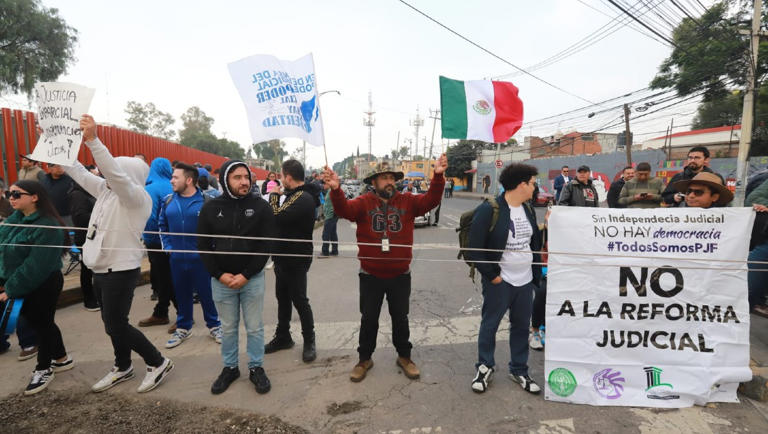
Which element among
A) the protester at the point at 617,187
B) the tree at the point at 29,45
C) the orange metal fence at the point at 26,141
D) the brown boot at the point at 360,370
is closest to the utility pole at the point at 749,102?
the protester at the point at 617,187

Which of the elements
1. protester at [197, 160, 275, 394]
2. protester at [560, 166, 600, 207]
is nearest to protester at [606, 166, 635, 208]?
protester at [560, 166, 600, 207]

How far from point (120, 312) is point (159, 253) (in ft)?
4.87

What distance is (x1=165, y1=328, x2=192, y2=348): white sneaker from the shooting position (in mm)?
3729

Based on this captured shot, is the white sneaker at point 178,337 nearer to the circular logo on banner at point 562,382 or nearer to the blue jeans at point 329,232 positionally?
the circular logo on banner at point 562,382

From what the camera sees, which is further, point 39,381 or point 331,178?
point 39,381

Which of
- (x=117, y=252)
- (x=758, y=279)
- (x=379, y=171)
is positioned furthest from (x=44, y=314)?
(x=758, y=279)

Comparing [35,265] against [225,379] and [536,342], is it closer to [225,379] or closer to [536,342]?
[225,379]

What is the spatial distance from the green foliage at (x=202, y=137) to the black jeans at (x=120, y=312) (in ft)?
231

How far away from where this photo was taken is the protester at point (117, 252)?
2.81m

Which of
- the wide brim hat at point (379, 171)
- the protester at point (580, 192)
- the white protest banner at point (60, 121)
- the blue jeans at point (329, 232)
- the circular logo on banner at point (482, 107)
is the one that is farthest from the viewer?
the blue jeans at point (329, 232)

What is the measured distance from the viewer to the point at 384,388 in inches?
116

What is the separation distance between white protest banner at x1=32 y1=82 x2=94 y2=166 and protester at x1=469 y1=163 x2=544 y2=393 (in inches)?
121

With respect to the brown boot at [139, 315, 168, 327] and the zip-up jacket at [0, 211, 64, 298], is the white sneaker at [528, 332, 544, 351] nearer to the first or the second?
the brown boot at [139, 315, 168, 327]

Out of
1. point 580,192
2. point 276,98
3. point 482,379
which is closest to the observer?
point 482,379
